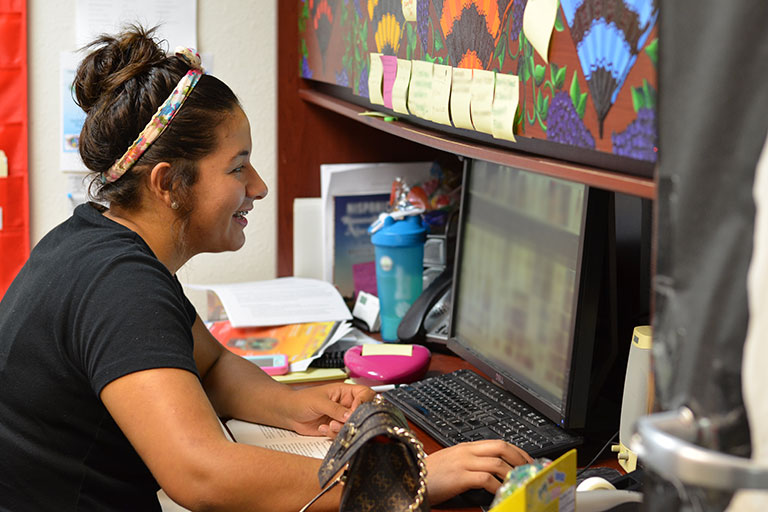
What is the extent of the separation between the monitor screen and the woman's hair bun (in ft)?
1.99

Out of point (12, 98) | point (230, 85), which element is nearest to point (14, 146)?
point (12, 98)

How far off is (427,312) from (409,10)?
66 centimetres

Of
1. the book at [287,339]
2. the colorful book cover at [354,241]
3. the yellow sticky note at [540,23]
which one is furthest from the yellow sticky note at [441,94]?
the colorful book cover at [354,241]

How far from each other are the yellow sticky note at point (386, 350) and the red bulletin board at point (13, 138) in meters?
1.06

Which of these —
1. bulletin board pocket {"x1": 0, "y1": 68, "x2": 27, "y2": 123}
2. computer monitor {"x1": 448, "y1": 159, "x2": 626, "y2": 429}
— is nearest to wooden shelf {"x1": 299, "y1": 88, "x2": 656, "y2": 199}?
computer monitor {"x1": 448, "y1": 159, "x2": 626, "y2": 429}

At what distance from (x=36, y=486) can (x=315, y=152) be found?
1218 mm

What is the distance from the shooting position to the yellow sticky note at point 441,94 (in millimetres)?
1199

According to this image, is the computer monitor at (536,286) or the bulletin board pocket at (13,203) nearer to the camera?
the computer monitor at (536,286)

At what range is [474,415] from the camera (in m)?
1.29

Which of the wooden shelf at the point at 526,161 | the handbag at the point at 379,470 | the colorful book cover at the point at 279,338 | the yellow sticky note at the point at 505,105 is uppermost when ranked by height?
the yellow sticky note at the point at 505,105

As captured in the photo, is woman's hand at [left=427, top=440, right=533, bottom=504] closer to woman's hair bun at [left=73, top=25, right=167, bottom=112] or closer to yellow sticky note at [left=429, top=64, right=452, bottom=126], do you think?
yellow sticky note at [left=429, top=64, right=452, bottom=126]

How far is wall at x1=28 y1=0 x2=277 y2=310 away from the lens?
208 centimetres

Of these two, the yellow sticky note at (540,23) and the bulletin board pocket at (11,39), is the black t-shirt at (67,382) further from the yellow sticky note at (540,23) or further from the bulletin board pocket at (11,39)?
the bulletin board pocket at (11,39)

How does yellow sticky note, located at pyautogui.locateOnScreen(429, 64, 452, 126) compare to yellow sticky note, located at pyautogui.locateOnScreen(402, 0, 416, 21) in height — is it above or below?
below
